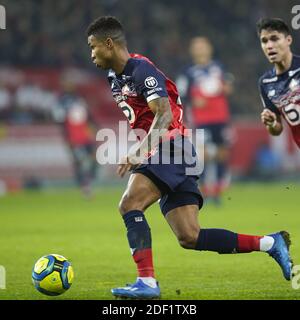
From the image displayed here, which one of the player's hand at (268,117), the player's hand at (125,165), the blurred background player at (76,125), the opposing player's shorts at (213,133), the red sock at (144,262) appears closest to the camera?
the player's hand at (125,165)

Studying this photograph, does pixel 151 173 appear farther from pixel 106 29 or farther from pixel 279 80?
pixel 279 80

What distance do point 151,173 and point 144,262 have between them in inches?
24.8

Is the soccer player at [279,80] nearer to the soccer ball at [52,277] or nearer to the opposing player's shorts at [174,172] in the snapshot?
the opposing player's shorts at [174,172]

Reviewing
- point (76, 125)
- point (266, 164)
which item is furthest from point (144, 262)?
point (266, 164)

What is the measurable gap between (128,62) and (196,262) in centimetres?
241

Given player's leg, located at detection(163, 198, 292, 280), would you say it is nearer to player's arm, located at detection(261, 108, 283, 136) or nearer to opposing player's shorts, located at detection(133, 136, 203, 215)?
opposing player's shorts, located at detection(133, 136, 203, 215)

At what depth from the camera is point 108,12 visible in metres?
21.0

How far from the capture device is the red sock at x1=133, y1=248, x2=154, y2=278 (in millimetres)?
5941

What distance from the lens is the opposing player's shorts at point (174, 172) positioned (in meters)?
6.16

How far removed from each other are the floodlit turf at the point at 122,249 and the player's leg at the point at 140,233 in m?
0.21

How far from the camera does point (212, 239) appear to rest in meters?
6.30

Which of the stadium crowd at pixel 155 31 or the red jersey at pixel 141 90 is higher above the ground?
the stadium crowd at pixel 155 31

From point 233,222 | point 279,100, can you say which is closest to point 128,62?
point 279,100

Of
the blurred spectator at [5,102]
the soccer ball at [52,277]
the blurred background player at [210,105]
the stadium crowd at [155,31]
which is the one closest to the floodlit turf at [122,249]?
the soccer ball at [52,277]
